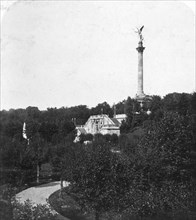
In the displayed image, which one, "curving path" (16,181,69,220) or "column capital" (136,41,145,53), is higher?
"column capital" (136,41,145,53)

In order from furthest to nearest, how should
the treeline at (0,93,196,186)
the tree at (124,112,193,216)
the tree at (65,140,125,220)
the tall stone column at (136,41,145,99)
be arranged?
the tall stone column at (136,41,145,99) < the treeline at (0,93,196,186) < the tree at (124,112,193,216) < the tree at (65,140,125,220)

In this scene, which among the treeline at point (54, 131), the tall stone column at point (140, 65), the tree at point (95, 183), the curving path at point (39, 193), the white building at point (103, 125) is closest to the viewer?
the tree at point (95, 183)

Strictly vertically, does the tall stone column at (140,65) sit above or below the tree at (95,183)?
above

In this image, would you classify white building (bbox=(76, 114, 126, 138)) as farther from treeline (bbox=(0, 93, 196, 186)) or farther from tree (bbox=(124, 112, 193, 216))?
tree (bbox=(124, 112, 193, 216))

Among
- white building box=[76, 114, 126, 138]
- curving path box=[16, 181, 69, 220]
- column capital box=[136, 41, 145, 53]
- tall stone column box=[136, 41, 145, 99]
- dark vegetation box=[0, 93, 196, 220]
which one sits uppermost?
column capital box=[136, 41, 145, 53]

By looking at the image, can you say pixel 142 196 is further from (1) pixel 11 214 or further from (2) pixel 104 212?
(1) pixel 11 214

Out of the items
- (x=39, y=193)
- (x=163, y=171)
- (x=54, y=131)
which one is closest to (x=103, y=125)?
(x=54, y=131)

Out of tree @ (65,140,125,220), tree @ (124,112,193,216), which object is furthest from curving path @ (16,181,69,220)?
A: tree @ (124,112,193,216)

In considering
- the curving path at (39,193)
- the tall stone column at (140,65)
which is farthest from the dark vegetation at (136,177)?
the tall stone column at (140,65)

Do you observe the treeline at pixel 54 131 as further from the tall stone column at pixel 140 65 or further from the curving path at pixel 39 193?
the tall stone column at pixel 140 65

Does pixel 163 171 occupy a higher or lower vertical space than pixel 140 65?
lower

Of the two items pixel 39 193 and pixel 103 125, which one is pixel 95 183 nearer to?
pixel 39 193
